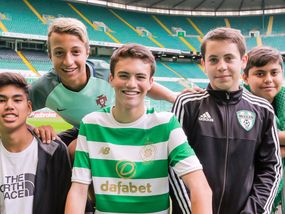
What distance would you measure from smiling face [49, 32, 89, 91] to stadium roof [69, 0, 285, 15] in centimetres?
2281

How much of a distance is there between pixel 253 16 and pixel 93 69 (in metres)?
26.8

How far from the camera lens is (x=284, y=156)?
2.27 metres

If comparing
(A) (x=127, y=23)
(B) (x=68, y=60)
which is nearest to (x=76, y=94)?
(B) (x=68, y=60)

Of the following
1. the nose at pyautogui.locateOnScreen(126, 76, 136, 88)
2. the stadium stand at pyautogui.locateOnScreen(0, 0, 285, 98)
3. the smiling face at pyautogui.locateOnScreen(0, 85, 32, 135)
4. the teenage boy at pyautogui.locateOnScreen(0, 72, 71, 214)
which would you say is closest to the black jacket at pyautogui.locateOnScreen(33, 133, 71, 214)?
the teenage boy at pyautogui.locateOnScreen(0, 72, 71, 214)

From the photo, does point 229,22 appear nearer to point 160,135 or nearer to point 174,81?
point 174,81

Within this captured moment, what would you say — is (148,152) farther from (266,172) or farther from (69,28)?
(69,28)

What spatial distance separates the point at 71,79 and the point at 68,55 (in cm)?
23

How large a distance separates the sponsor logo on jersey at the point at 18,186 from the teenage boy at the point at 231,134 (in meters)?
0.92

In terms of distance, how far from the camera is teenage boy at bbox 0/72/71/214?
1.97 m

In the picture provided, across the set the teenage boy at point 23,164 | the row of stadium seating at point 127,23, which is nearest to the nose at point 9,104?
the teenage boy at point 23,164

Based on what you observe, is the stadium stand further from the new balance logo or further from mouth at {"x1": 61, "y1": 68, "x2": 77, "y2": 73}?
the new balance logo

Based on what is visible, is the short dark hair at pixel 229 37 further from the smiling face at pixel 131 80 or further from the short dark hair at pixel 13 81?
the short dark hair at pixel 13 81

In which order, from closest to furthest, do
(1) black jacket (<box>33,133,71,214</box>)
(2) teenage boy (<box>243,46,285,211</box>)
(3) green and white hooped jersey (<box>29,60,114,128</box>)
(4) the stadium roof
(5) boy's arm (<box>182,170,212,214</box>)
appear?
(5) boy's arm (<box>182,170,212,214</box>) → (1) black jacket (<box>33,133,71,214</box>) → (2) teenage boy (<box>243,46,285,211</box>) → (3) green and white hooped jersey (<box>29,60,114,128</box>) → (4) the stadium roof

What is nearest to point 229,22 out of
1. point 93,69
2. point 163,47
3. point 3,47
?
point 163,47
